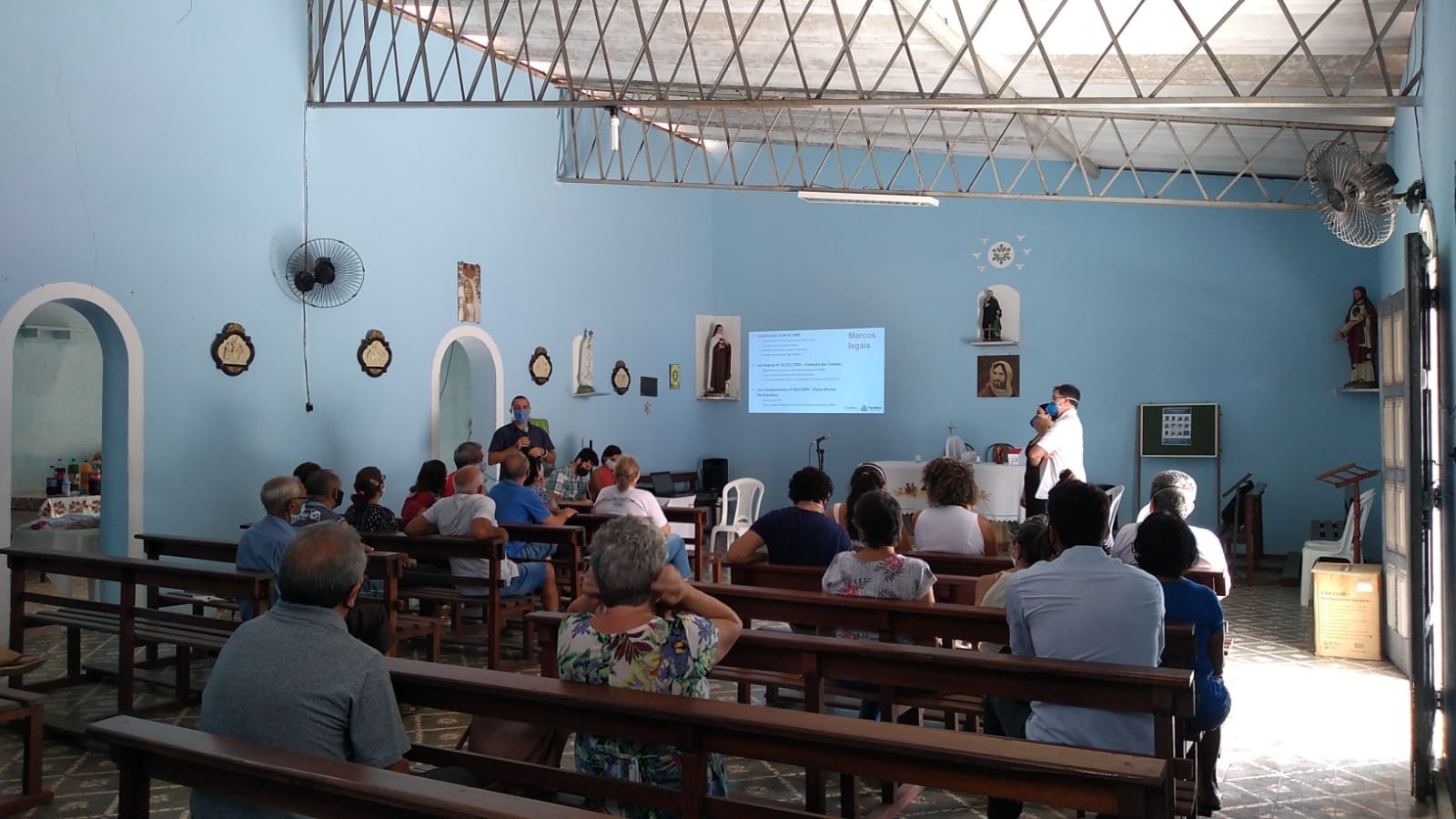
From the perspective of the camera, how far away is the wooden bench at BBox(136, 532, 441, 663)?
201 inches

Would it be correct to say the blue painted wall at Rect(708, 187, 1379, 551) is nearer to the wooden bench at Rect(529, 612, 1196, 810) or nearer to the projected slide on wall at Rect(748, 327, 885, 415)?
the projected slide on wall at Rect(748, 327, 885, 415)

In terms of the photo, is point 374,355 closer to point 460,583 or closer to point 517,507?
point 517,507

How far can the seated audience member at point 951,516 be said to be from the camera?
209 inches

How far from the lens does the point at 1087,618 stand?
3.07 meters

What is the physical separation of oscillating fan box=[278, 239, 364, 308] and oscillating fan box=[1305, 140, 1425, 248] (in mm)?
6126

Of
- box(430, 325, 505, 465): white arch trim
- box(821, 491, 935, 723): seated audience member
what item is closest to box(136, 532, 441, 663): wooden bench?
box(821, 491, 935, 723): seated audience member

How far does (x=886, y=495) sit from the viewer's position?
4035 mm

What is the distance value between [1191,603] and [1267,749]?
5.46 feet

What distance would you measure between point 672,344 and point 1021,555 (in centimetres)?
914

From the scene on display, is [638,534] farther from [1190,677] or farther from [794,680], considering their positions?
[794,680]

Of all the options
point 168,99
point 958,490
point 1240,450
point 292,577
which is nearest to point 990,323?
point 1240,450

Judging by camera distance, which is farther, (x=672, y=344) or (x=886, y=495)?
(x=672, y=344)

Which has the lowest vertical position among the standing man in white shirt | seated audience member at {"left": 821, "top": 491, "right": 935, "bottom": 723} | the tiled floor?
the tiled floor

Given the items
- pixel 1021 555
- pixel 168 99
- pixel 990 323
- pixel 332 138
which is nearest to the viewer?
pixel 1021 555
